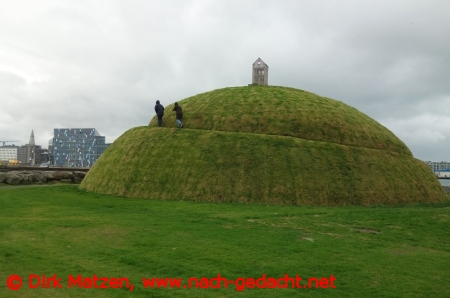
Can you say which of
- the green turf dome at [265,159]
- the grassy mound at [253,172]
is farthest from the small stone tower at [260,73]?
the grassy mound at [253,172]

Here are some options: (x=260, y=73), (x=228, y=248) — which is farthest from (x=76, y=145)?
(x=228, y=248)

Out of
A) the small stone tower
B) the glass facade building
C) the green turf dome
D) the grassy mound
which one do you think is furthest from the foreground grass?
the glass facade building

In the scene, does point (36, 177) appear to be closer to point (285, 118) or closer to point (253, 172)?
point (253, 172)

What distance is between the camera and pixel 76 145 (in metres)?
175

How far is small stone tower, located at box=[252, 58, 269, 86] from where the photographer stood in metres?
48.6

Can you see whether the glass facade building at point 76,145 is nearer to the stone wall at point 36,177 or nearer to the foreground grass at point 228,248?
the stone wall at point 36,177

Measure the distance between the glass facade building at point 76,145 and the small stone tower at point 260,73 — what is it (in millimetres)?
133729

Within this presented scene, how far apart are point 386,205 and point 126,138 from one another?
79.1ft

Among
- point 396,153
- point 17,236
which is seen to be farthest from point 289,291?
point 396,153

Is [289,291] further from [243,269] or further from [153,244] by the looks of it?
[153,244]

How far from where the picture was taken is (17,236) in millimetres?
14680

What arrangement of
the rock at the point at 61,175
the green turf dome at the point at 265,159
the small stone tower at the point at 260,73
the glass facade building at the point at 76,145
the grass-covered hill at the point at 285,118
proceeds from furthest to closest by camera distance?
the glass facade building at the point at 76,145, the small stone tower at the point at 260,73, the rock at the point at 61,175, the grass-covered hill at the point at 285,118, the green turf dome at the point at 265,159

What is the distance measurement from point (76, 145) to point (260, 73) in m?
147

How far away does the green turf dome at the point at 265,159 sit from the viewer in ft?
95.5
